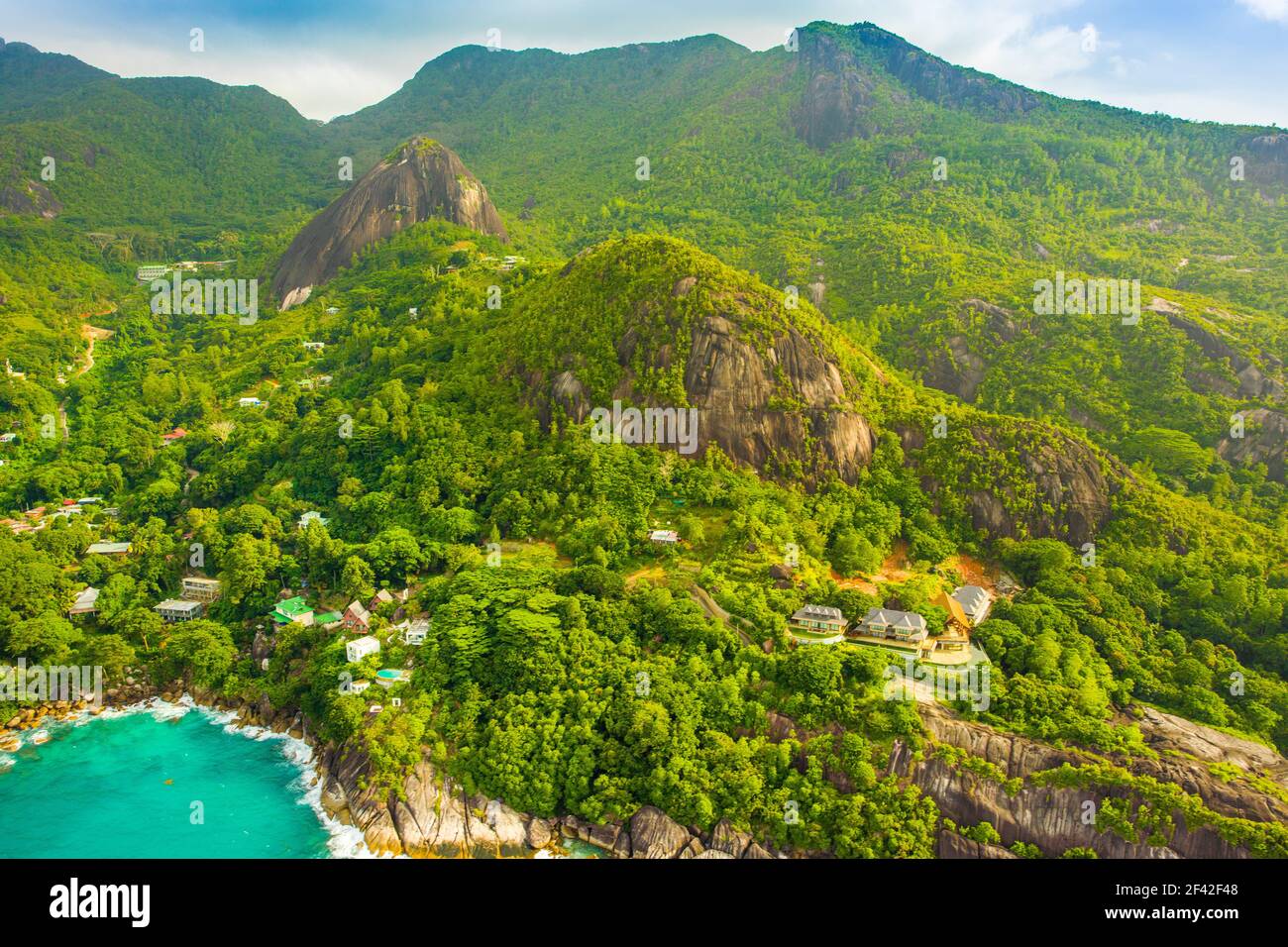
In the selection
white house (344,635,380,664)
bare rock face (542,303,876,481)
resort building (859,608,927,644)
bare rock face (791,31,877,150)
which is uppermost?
bare rock face (791,31,877,150)

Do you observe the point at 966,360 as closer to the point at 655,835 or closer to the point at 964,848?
the point at 964,848

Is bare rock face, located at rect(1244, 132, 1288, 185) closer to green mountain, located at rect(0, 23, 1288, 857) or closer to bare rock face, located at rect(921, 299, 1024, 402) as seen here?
green mountain, located at rect(0, 23, 1288, 857)

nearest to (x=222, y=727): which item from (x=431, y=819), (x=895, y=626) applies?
(x=431, y=819)

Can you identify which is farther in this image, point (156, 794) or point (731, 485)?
point (731, 485)

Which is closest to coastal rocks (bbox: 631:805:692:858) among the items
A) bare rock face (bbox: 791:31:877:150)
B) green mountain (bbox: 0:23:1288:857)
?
green mountain (bbox: 0:23:1288:857)

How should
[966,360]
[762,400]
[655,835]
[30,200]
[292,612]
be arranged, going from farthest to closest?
1. [30,200]
2. [966,360]
3. [762,400]
4. [292,612]
5. [655,835]

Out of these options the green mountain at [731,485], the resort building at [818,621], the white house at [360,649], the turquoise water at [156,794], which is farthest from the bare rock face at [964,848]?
the white house at [360,649]

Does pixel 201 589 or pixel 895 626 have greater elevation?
pixel 895 626
